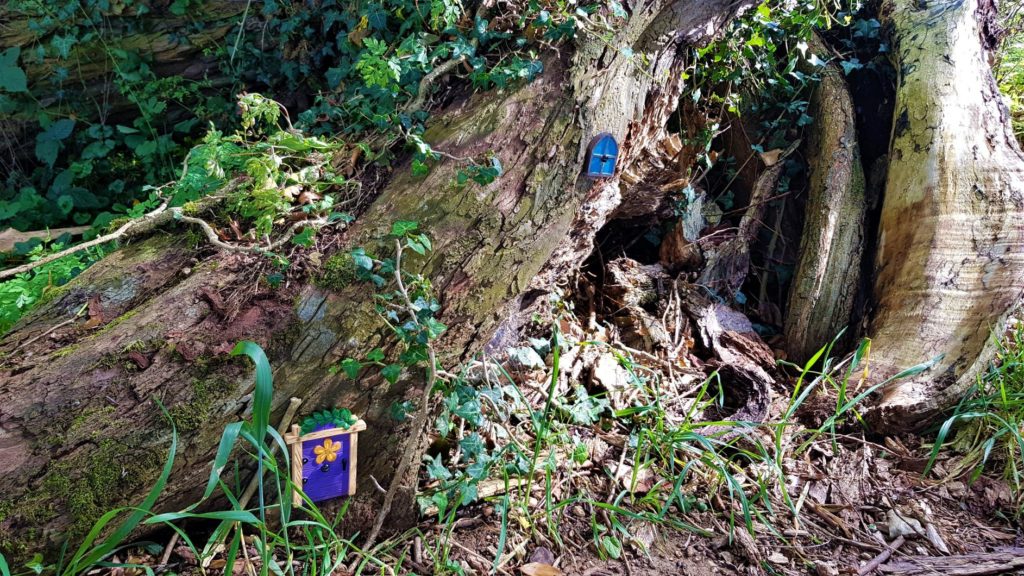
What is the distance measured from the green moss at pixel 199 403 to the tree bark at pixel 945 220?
2.76 m

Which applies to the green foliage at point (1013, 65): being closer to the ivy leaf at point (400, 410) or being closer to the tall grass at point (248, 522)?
the ivy leaf at point (400, 410)

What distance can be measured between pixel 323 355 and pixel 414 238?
0.47 meters

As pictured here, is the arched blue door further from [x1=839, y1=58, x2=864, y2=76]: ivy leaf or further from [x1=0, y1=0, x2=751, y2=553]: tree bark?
[x1=839, y1=58, x2=864, y2=76]: ivy leaf

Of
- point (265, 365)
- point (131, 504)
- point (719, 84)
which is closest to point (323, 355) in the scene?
point (265, 365)

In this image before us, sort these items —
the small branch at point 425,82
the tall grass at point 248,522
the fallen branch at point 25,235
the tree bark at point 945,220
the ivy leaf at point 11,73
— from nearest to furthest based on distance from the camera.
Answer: the tall grass at point 248,522 < the small branch at point 425,82 < the tree bark at point 945,220 < the fallen branch at point 25,235 < the ivy leaf at point 11,73

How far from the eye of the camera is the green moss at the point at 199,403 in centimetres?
Result: 180

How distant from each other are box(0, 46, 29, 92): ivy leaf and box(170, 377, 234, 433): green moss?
2.93 meters

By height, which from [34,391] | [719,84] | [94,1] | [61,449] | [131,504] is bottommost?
[131,504]

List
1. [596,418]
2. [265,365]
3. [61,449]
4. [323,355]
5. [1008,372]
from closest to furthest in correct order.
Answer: [265,365] → [61,449] → [323,355] → [596,418] → [1008,372]

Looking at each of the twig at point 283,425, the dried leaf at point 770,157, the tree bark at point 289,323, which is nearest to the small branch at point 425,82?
the tree bark at point 289,323

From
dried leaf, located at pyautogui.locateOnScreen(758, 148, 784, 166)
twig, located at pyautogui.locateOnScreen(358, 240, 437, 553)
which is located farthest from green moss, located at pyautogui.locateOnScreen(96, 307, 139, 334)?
dried leaf, located at pyautogui.locateOnScreen(758, 148, 784, 166)

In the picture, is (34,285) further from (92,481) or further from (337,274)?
(337,274)

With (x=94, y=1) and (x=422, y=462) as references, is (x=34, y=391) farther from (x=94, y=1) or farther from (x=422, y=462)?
(x=94, y=1)

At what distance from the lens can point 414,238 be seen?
1.99 metres
